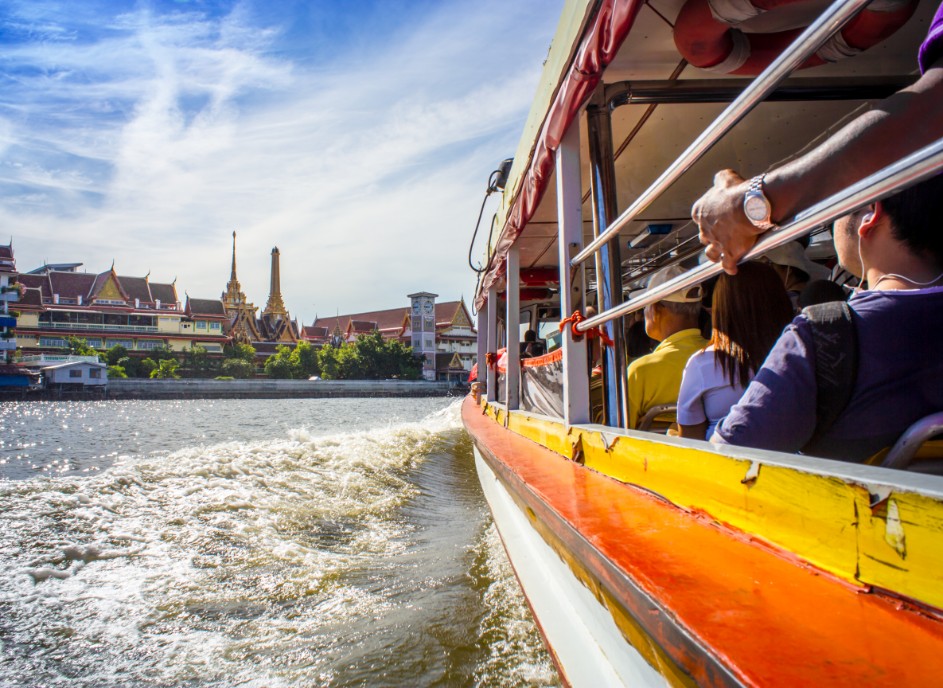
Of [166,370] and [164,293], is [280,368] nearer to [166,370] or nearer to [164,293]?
[166,370]

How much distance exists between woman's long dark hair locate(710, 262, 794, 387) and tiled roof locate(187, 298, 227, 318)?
51.6 meters

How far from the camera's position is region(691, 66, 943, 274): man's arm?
748mm

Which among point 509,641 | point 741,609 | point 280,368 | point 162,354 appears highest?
point 162,354

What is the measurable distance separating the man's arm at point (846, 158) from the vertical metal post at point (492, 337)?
3617mm

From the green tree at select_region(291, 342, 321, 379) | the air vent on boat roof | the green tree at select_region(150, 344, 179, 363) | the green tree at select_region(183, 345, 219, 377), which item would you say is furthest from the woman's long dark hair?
the green tree at select_region(291, 342, 321, 379)

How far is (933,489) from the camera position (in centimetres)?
66

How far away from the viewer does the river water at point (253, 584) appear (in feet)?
6.76

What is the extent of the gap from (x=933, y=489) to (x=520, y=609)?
86.1 inches

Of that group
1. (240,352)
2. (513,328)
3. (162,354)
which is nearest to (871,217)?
(513,328)

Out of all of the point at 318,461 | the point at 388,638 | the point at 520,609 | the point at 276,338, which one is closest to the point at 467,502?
the point at 318,461

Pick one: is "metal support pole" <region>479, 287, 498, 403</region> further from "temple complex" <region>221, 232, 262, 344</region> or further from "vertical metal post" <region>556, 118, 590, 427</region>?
"temple complex" <region>221, 232, 262, 344</region>

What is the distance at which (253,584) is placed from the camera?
283 centimetres

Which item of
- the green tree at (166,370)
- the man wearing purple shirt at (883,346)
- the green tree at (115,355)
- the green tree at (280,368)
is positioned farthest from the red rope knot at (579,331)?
the green tree at (280,368)

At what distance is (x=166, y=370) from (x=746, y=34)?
4452cm
